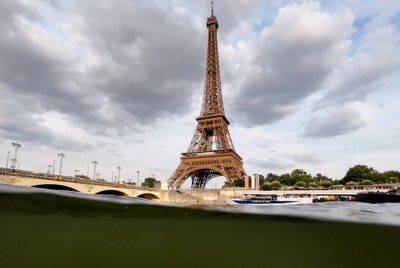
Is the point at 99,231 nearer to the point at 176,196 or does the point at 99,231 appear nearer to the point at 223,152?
the point at 176,196

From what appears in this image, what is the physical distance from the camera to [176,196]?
197 feet

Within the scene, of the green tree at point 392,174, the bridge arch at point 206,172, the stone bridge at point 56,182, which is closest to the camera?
the stone bridge at point 56,182

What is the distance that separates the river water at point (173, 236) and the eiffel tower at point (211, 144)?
5593 cm

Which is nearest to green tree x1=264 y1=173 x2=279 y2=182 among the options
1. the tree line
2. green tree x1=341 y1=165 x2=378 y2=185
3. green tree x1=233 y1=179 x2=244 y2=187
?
the tree line

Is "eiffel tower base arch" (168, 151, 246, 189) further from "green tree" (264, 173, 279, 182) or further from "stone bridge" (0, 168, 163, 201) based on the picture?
"green tree" (264, 173, 279, 182)

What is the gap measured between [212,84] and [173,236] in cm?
7415

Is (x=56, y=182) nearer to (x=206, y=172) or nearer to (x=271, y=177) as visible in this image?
(x=206, y=172)

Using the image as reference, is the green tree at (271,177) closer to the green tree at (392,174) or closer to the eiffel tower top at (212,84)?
the green tree at (392,174)

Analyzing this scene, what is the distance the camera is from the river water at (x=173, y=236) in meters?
5.48

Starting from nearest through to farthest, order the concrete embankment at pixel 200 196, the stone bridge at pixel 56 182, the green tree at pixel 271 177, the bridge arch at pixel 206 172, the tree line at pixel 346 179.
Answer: the stone bridge at pixel 56 182, the concrete embankment at pixel 200 196, the bridge arch at pixel 206 172, the tree line at pixel 346 179, the green tree at pixel 271 177

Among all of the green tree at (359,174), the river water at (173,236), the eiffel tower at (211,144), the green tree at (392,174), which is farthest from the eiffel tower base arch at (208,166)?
the green tree at (392,174)

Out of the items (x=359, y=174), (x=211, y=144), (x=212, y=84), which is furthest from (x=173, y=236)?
(x=359, y=174)

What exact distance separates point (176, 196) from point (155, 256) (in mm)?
55749

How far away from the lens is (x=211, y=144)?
76.6 meters
